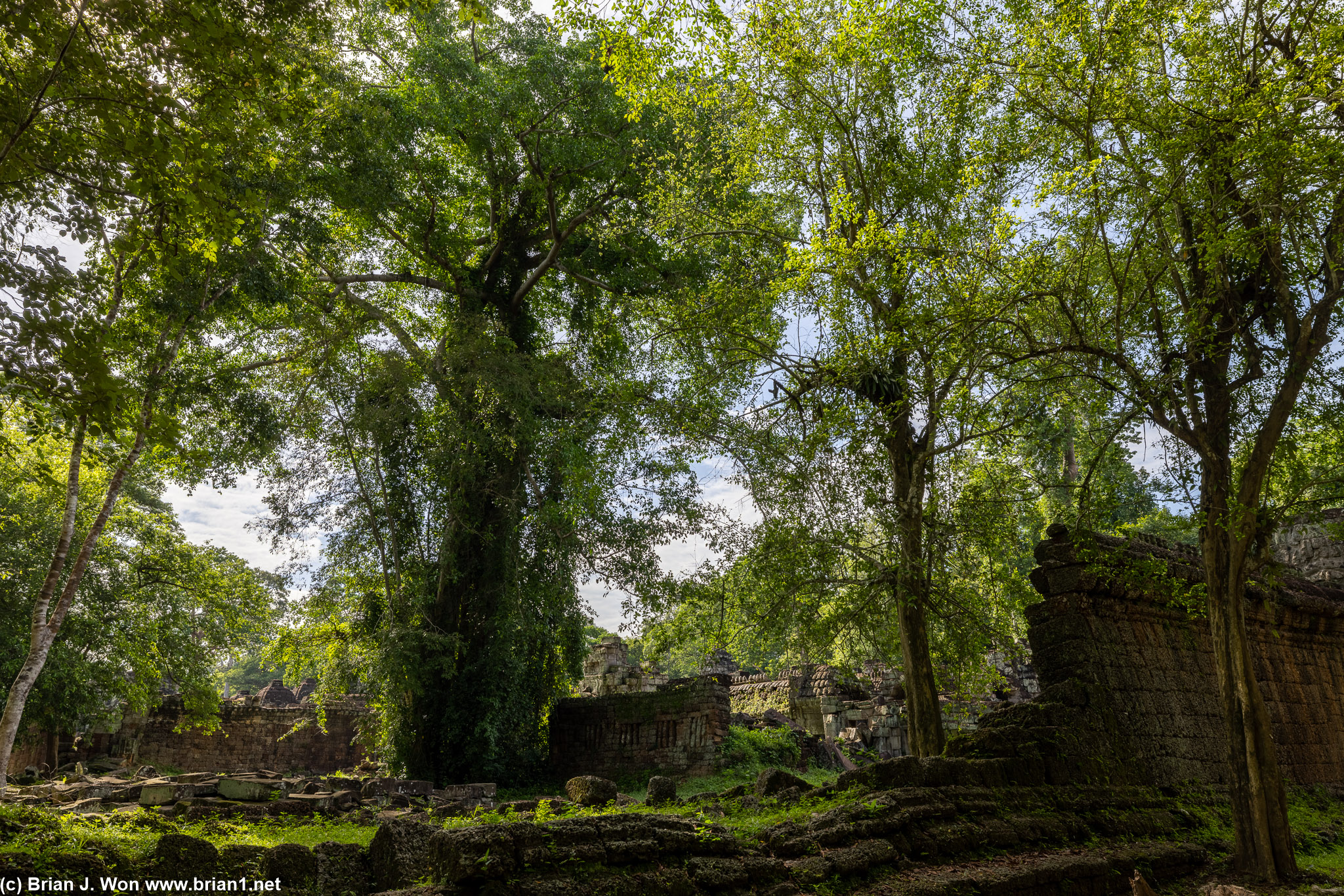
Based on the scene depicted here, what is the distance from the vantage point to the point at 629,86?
860 cm

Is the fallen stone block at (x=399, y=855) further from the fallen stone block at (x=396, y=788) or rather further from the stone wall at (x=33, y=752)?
the stone wall at (x=33, y=752)

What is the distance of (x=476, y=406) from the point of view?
1320 cm

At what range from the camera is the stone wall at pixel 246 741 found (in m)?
20.1

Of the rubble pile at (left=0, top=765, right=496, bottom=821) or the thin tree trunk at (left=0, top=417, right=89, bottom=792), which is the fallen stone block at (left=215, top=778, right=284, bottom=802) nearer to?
the rubble pile at (left=0, top=765, right=496, bottom=821)

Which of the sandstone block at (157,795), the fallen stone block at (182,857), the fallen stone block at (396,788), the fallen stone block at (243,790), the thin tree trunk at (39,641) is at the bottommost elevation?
the fallen stone block at (396,788)

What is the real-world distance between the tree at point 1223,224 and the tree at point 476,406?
5.21 meters

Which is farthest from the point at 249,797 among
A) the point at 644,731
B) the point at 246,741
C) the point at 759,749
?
the point at 246,741

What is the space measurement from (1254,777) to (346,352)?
14.2m

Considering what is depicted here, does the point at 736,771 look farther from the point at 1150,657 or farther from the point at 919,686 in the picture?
the point at 1150,657

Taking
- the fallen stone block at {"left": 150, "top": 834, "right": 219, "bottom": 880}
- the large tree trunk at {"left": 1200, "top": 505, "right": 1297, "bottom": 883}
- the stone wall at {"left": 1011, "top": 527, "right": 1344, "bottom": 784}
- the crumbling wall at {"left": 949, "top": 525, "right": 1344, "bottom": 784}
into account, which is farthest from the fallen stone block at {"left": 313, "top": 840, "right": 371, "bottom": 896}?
the large tree trunk at {"left": 1200, "top": 505, "right": 1297, "bottom": 883}

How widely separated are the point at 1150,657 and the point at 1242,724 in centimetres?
277

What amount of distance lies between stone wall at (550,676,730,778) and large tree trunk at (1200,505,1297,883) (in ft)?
29.1

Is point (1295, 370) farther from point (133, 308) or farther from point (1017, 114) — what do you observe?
point (133, 308)

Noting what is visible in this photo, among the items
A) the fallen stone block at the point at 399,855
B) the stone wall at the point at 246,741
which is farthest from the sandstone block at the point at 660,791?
the stone wall at the point at 246,741
